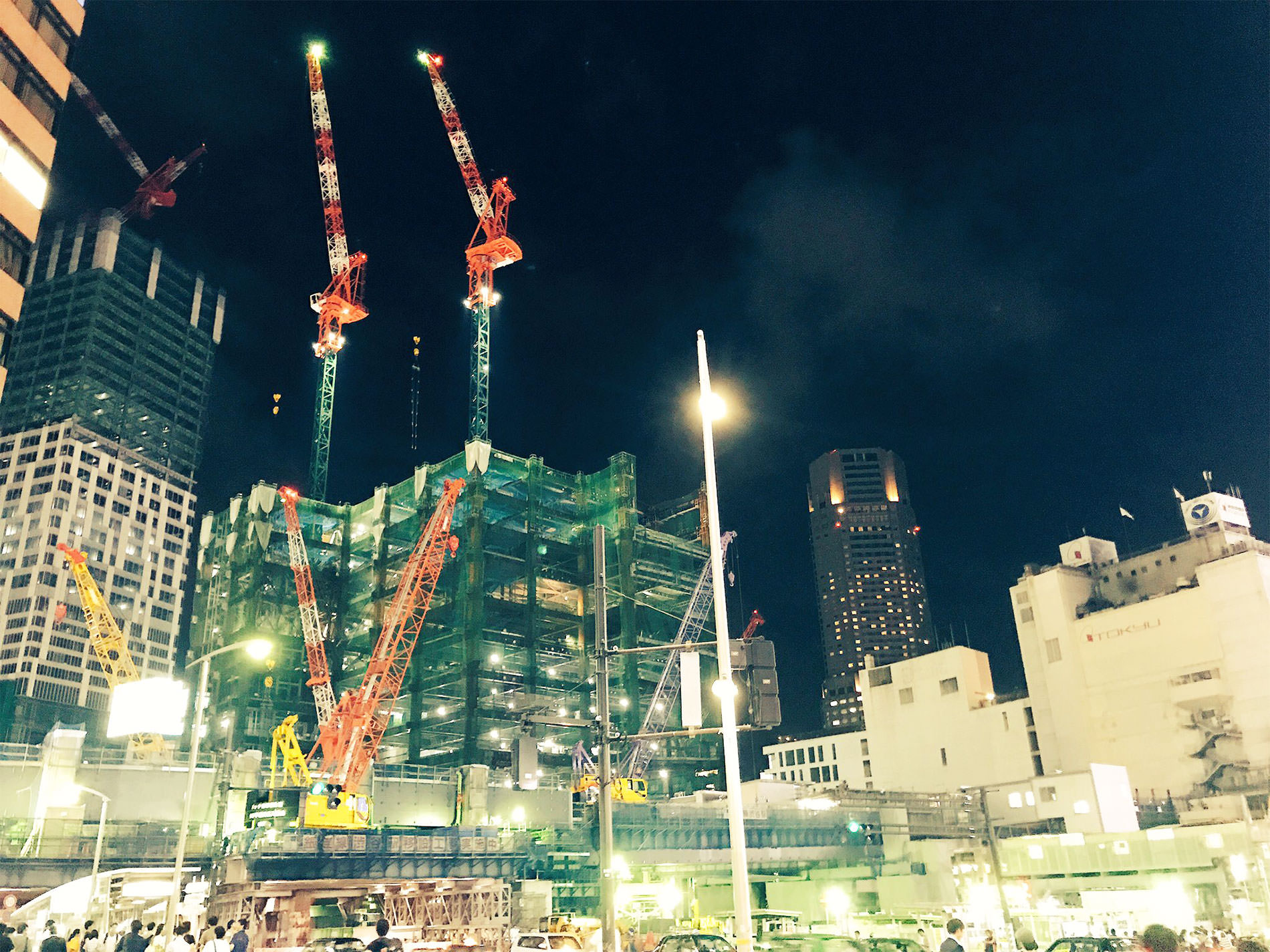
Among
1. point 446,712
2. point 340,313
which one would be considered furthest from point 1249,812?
point 340,313

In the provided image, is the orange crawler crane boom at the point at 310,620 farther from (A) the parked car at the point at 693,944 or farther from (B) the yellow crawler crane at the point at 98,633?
(A) the parked car at the point at 693,944

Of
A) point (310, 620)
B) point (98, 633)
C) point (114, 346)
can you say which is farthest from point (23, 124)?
point (114, 346)

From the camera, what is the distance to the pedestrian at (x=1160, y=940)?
1485 cm

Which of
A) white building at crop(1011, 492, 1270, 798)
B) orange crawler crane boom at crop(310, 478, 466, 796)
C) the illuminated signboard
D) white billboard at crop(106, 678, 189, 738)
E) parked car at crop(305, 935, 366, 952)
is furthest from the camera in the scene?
white building at crop(1011, 492, 1270, 798)

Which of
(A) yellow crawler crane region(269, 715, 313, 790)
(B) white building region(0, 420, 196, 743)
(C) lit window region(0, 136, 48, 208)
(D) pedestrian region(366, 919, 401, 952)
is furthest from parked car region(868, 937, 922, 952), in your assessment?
(B) white building region(0, 420, 196, 743)

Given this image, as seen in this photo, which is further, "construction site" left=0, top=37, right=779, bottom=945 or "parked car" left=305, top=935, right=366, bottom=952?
"construction site" left=0, top=37, right=779, bottom=945

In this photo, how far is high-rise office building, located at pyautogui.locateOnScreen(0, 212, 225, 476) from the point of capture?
16275 cm

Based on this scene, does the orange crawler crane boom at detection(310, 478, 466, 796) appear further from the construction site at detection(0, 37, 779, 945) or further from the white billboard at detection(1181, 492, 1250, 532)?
the white billboard at detection(1181, 492, 1250, 532)

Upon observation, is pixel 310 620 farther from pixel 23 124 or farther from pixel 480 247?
pixel 23 124

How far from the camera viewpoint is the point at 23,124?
33.0 meters

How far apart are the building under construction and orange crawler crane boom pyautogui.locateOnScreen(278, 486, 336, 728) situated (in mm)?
7604

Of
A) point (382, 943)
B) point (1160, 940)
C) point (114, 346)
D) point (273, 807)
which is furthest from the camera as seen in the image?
point (114, 346)

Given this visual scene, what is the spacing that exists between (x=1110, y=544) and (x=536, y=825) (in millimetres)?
74721

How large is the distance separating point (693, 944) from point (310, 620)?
283ft
